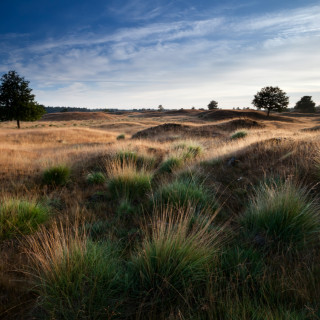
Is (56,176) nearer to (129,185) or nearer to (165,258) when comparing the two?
(129,185)

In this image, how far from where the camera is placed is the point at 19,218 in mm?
3549

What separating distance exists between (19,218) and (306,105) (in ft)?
286

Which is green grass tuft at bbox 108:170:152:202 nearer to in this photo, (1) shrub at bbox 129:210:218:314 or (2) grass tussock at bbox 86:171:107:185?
(2) grass tussock at bbox 86:171:107:185

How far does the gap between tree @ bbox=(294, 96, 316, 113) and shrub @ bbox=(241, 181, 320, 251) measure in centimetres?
8437

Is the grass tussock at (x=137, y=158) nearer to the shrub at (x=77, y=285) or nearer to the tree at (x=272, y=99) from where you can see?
the shrub at (x=77, y=285)

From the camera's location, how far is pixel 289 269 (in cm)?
232

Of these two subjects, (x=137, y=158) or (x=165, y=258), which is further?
(x=137, y=158)

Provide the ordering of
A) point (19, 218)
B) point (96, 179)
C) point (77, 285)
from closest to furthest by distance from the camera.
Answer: point (77, 285), point (19, 218), point (96, 179)

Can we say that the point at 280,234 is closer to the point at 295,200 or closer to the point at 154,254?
the point at 295,200

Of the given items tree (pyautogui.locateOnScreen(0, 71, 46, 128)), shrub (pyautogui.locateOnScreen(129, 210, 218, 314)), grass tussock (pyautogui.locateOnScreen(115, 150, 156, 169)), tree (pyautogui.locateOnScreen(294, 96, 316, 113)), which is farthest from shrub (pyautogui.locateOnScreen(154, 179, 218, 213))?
tree (pyautogui.locateOnScreen(294, 96, 316, 113))

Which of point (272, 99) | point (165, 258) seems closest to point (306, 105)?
point (272, 99)

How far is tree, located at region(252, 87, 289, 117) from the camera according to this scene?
50000 millimetres

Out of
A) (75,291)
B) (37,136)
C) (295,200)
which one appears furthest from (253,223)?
(37,136)

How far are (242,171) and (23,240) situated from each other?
5.34 metres
